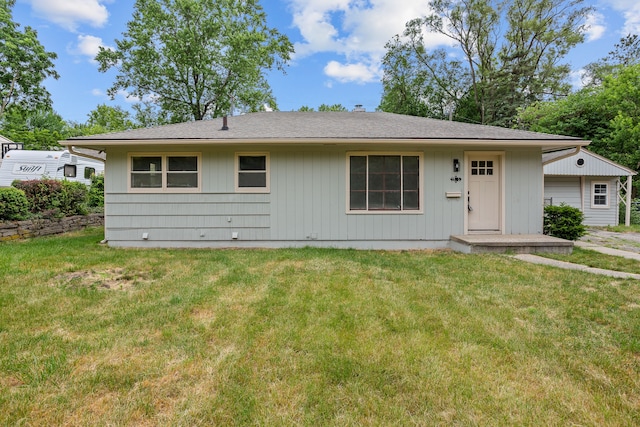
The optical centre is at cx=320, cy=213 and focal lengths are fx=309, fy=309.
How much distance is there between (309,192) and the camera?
21.6 feet

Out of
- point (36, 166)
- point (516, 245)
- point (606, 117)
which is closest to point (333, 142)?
point (516, 245)

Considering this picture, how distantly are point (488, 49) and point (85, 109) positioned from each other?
126 ft

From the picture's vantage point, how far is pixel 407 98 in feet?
75.7

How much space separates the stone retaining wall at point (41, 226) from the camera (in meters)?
6.87

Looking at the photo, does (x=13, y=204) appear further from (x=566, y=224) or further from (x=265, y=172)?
(x=566, y=224)

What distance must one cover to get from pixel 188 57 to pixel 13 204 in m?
12.3

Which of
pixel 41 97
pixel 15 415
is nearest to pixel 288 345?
pixel 15 415

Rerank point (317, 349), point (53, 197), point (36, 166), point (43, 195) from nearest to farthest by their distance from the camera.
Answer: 1. point (317, 349)
2. point (43, 195)
3. point (53, 197)
4. point (36, 166)

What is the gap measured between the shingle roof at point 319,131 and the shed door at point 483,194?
0.63 m

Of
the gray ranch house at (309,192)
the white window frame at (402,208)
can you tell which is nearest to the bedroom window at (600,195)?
the gray ranch house at (309,192)

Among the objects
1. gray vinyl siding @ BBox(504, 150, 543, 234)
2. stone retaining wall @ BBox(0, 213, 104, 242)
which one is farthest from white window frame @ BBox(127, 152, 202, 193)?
gray vinyl siding @ BBox(504, 150, 543, 234)

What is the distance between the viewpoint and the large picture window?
6609mm

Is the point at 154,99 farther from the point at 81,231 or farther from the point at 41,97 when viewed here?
the point at 81,231

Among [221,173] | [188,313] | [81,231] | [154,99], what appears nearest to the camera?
[188,313]
